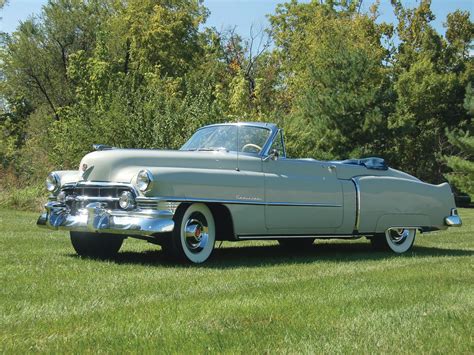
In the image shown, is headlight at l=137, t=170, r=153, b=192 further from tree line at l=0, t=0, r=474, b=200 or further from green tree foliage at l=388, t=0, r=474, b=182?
green tree foliage at l=388, t=0, r=474, b=182

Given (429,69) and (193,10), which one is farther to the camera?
(193,10)

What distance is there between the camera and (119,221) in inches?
270

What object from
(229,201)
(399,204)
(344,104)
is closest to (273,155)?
(229,201)

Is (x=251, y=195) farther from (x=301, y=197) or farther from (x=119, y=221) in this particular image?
(x=119, y=221)

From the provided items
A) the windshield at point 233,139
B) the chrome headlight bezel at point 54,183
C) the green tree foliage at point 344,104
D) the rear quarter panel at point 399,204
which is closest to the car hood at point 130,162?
the chrome headlight bezel at point 54,183

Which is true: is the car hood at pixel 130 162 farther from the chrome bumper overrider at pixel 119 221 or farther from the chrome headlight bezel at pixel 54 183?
the chrome headlight bezel at pixel 54 183

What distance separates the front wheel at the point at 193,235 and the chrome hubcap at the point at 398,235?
3336 millimetres

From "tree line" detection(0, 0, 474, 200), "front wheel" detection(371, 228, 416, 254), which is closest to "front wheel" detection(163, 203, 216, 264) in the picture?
"front wheel" detection(371, 228, 416, 254)

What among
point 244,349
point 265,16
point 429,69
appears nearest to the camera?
point 244,349

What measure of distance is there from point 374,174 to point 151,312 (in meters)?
5.66

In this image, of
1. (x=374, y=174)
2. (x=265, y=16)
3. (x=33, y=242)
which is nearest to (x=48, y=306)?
(x=33, y=242)

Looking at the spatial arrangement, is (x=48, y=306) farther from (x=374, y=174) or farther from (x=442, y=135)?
(x=442, y=135)

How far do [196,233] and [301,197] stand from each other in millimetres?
1611

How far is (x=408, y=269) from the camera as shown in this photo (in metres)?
7.14
